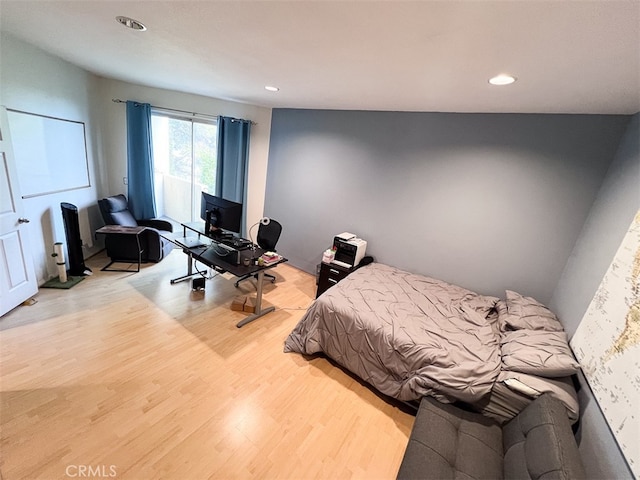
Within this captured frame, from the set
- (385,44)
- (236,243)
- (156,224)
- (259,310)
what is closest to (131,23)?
(385,44)

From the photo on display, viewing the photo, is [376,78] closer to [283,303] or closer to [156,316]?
[283,303]

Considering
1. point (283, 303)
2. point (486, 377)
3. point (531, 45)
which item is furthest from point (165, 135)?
point (486, 377)

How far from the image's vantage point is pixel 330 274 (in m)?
3.50

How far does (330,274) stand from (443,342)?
1.67 metres

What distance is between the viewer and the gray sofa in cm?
127

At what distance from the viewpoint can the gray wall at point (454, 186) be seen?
2445 millimetres

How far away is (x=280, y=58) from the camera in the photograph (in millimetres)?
1852

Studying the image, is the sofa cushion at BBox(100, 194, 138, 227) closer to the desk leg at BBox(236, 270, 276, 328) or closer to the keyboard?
the keyboard

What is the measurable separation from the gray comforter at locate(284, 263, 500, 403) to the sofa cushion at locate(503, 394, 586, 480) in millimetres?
250

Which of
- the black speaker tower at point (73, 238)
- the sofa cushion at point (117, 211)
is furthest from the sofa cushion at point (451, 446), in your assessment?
the sofa cushion at point (117, 211)

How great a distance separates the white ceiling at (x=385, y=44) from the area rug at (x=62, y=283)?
8.16 ft

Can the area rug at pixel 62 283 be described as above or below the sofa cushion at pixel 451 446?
below

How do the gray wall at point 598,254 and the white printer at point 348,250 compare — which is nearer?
the gray wall at point 598,254

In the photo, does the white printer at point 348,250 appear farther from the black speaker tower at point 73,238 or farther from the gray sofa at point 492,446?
the black speaker tower at point 73,238
